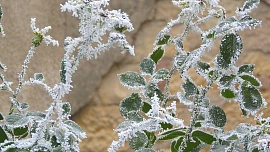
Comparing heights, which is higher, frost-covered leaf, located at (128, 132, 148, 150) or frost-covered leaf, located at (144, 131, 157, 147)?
frost-covered leaf, located at (144, 131, 157, 147)

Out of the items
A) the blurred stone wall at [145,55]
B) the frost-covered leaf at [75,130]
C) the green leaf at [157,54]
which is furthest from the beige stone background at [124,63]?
the frost-covered leaf at [75,130]

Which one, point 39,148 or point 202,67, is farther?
point 202,67

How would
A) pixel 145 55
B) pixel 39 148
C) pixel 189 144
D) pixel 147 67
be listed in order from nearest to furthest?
pixel 39 148
pixel 189 144
pixel 147 67
pixel 145 55

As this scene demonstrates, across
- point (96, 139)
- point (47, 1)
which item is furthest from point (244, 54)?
point (47, 1)

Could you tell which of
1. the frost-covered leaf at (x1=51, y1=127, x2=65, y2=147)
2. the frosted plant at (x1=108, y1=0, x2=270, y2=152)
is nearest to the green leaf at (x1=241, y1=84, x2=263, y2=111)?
the frosted plant at (x1=108, y1=0, x2=270, y2=152)

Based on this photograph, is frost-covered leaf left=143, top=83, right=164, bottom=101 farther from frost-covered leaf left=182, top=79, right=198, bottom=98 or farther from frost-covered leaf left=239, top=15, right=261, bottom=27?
frost-covered leaf left=239, top=15, right=261, bottom=27

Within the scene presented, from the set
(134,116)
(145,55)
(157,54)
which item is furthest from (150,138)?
(145,55)

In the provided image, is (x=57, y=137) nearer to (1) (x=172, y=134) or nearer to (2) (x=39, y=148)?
(2) (x=39, y=148)
